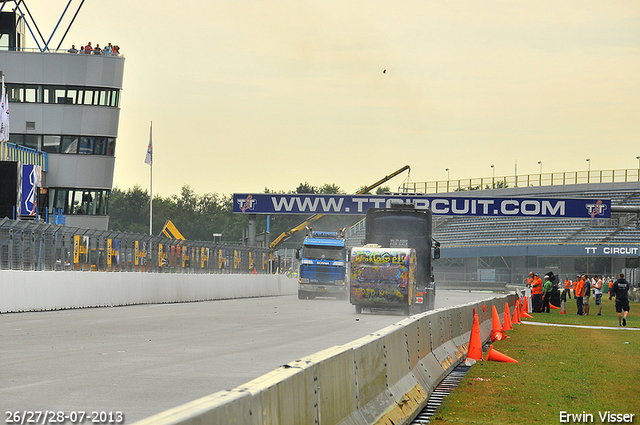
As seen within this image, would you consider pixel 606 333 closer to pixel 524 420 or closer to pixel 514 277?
pixel 524 420

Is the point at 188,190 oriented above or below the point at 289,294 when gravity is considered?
above

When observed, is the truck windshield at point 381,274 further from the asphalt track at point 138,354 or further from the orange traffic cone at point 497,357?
the orange traffic cone at point 497,357

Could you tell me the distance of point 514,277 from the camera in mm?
80812

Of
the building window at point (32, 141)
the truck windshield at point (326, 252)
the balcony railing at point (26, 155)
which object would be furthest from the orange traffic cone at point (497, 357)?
the building window at point (32, 141)

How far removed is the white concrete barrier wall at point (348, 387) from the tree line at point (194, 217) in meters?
132

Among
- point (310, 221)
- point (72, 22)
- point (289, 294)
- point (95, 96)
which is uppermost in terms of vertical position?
point (72, 22)

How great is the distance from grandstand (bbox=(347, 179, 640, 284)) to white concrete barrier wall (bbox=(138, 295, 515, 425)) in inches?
2717

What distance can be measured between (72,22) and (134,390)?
57.9 m

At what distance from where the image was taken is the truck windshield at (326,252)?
1769 inches

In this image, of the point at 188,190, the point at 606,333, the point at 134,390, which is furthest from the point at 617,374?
the point at 188,190

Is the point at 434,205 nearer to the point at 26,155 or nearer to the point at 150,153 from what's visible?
the point at 150,153

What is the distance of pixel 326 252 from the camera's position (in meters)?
45.1

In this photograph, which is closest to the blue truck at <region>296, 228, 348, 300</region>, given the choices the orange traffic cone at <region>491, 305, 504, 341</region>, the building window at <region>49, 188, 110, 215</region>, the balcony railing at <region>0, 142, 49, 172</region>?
the orange traffic cone at <region>491, 305, 504, 341</region>

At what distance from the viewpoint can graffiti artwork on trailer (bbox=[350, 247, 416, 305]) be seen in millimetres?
29578
